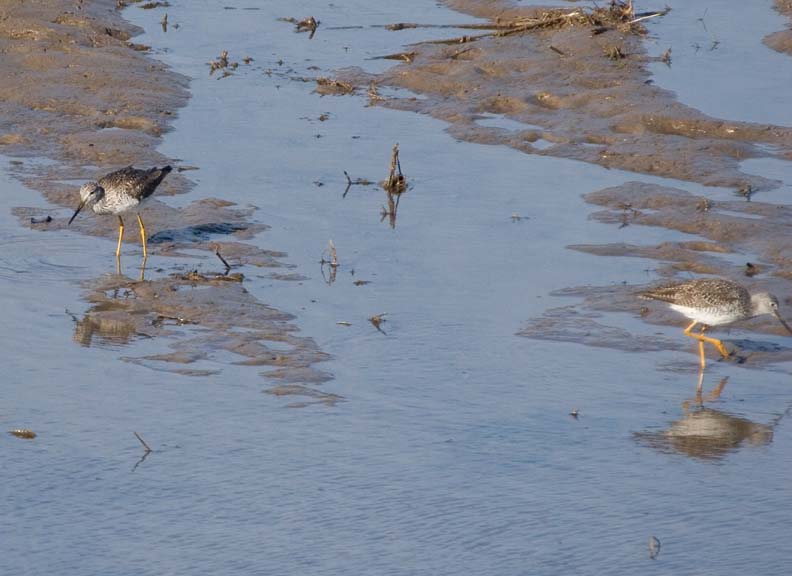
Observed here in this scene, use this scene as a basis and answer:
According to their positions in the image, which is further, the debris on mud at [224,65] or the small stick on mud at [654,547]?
the debris on mud at [224,65]

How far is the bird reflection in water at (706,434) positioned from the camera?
9.73m

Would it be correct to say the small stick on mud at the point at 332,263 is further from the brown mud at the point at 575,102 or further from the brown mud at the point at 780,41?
the brown mud at the point at 780,41

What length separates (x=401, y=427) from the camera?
32.1ft

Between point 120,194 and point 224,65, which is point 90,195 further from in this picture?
point 224,65

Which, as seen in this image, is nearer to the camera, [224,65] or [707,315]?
[707,315]

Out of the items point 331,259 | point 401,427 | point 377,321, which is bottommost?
point 401,427

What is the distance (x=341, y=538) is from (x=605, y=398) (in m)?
3.01

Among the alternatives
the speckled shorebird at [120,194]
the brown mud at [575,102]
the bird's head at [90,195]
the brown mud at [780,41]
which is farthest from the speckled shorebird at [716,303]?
the brown mud at [780,41]

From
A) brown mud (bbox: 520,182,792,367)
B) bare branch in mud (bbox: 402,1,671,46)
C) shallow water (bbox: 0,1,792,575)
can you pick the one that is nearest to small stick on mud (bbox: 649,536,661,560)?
shallow water (bbox: 0,1,792,575)

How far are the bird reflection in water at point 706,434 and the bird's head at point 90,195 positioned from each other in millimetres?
6409

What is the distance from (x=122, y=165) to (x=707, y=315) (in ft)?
24.9

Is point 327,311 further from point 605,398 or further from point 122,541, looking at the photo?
point 122,541

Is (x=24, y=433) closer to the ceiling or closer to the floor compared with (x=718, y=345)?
closer to the floor

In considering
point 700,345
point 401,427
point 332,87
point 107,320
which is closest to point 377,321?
point 401,427
